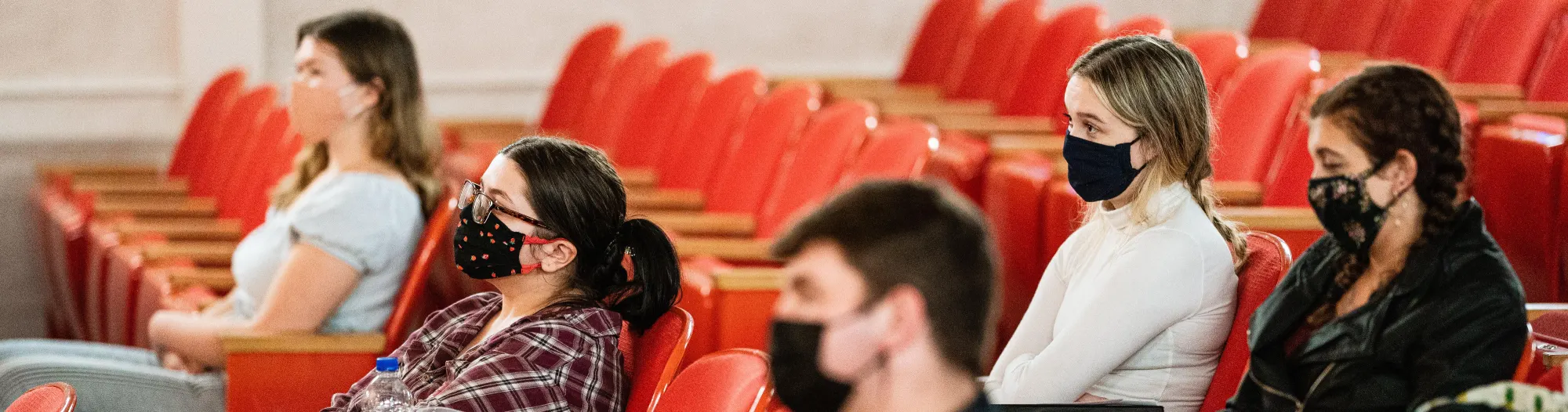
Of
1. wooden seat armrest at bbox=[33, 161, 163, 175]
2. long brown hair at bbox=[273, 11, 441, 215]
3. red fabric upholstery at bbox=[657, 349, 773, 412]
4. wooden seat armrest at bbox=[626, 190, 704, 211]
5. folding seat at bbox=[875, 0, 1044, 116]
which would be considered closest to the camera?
red fabric upholstery at bbox=[657, 349, 773, 412]

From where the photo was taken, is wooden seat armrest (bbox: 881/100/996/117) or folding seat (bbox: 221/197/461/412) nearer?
folding seat (bbox: 221/197/461/412)

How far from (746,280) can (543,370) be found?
2.46 ft

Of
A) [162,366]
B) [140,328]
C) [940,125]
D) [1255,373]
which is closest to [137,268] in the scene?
[140,328]

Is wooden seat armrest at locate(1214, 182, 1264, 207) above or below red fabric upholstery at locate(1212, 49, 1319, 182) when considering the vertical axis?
below

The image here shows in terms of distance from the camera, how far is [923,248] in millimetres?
905

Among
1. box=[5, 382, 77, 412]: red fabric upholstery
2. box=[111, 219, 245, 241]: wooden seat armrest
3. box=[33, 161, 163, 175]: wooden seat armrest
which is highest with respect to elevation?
box=[5, 382, 77, 412]: red fabric upholstery

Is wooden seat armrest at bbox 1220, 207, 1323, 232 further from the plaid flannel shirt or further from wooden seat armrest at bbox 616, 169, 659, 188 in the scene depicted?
wooden seat armrest at bbox 616, 169, 659, 188

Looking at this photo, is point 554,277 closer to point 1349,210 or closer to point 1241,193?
point 1349,210

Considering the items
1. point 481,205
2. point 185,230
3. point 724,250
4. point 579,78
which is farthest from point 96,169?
point 481,205

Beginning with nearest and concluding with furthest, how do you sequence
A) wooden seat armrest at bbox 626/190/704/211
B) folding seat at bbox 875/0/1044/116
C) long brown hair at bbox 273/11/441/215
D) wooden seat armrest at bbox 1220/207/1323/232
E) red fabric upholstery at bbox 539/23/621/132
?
wooden seat armrest at bbox 1220/207/1323/232
long brown hair at bbox 273/11/441/215
wooden seat armrest at bbox 626/190/704/211
folding seat at bbox 875/0/1044/116
red fabric upholstery at bbox 539/23/621/132

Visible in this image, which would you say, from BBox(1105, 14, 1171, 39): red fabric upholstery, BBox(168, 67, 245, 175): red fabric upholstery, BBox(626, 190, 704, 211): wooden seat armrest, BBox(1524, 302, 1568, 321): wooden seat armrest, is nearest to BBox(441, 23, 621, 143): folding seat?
BBox(168, 67, 245, 175): red fabric upholstery

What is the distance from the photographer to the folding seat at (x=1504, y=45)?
3.18 m

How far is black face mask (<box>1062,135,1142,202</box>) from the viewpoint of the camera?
5.46 feet

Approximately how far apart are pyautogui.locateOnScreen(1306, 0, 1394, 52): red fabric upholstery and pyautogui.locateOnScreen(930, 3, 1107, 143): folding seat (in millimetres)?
922
